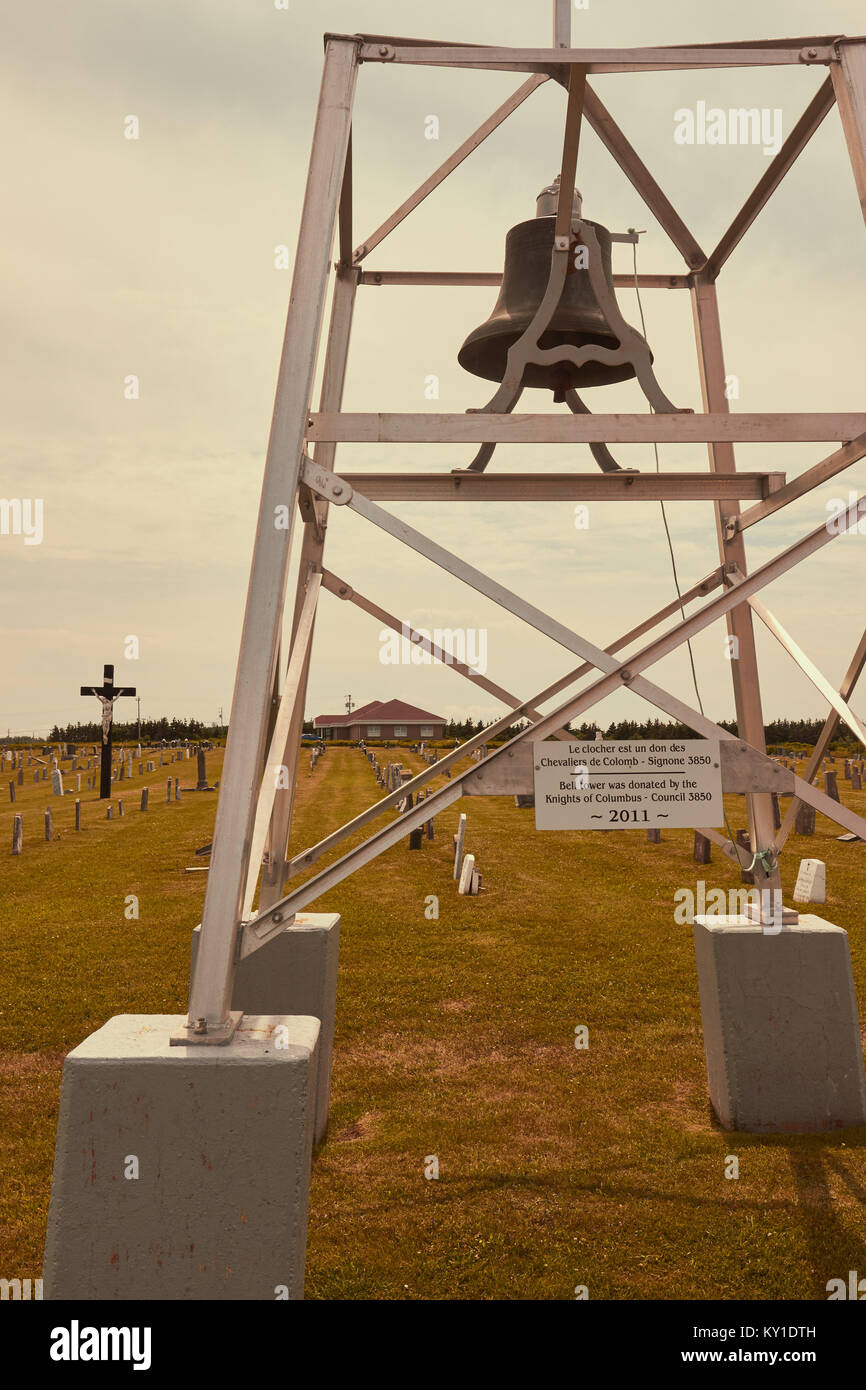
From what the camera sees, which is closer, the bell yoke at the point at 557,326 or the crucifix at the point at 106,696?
the bell yoke at the point at 557,326

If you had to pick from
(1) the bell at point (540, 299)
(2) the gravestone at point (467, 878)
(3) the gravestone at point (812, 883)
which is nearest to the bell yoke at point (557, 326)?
(1) the bell at point (540, 299)

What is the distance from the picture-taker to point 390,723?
114 metres

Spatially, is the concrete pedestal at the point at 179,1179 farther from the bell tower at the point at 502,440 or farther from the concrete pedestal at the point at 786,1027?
the concrete pedestal at the point at 786,1027

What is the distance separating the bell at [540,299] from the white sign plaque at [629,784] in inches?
105

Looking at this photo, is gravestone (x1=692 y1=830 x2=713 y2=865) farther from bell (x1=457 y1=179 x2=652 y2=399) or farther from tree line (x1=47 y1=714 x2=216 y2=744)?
tree line (x1=47 y1=714 x2=216 y2=744)

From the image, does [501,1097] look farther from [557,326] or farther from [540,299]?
[540,299]

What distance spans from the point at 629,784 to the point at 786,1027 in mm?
3289

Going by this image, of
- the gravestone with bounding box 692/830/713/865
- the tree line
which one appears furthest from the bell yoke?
the tree line

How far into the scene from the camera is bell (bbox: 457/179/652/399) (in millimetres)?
5918

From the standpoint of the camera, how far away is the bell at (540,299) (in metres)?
5.92

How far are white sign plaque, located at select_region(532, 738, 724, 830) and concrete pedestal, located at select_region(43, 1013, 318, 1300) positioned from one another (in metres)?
1.64
